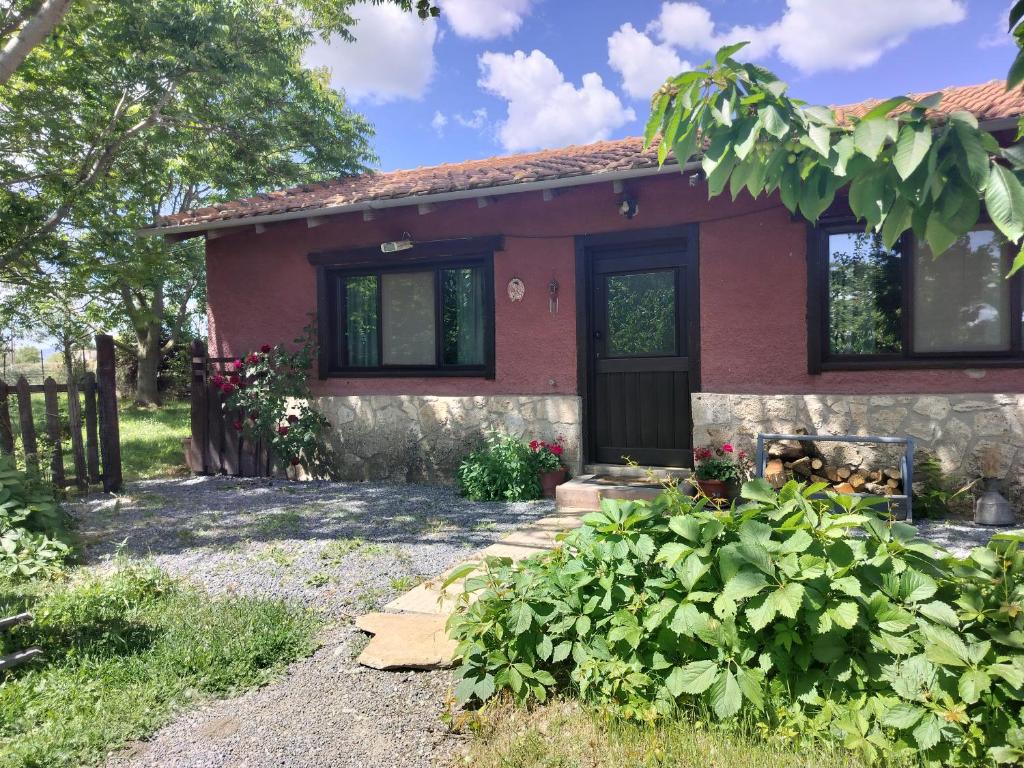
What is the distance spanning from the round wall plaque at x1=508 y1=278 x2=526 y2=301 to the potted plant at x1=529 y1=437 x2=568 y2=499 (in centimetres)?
152

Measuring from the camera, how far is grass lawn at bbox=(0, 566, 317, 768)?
214 centimetres

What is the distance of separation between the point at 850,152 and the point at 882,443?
460 centimetres

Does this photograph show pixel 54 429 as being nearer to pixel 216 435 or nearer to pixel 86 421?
pixel 86 421

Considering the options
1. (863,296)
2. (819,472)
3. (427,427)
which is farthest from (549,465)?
(863,296)

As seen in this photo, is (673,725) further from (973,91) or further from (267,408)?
(973,91)

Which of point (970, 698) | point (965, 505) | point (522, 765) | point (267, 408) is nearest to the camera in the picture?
point (970, 698)

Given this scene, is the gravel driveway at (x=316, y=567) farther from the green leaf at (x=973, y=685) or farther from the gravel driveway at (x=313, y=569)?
the green leaf at (x=973, y=685)

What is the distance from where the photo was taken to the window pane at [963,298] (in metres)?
5.17

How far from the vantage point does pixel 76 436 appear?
6.04 meters

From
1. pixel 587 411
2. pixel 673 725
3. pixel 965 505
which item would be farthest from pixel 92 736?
pixel 965 505

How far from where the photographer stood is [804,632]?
6.31ft

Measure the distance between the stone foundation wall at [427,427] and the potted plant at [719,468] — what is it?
1.23 m

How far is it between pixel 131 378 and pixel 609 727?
20.3m

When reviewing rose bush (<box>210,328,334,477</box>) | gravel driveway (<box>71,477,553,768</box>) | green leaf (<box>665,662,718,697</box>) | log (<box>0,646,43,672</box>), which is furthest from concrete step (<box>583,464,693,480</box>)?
log (<box>0,646,43,672</box>)
